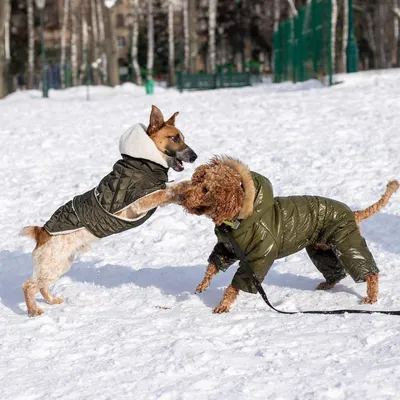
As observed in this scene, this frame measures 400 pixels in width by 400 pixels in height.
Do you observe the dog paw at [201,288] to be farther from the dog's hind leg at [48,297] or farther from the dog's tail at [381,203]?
the dog's tail at [381,203]

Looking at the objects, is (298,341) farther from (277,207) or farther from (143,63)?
(143,63)

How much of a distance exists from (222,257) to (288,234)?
56cm

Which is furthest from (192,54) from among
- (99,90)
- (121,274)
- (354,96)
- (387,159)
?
(121,274)

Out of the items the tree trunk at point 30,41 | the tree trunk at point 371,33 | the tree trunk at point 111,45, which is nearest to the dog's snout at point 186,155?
the tree trunk at point 111,45

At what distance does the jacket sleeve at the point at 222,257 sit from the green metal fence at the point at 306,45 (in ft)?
39.2

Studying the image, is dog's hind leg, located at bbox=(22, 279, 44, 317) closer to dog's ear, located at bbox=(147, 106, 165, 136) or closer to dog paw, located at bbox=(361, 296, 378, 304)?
dog's ear, located at bbox=(147, 106, 165, 136)

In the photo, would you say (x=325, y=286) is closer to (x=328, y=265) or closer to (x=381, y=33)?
(x=328, y=265)

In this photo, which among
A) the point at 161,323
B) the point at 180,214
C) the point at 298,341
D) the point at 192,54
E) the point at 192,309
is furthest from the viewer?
the point at 192,54

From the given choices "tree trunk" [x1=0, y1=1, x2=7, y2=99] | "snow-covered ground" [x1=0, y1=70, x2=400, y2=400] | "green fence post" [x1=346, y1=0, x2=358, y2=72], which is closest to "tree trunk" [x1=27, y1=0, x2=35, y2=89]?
"tree trunk" [x1=0, y1=1, x2=7, y2=99]

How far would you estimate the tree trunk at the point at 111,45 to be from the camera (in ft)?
96.3

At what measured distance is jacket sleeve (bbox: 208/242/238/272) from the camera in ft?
17.1

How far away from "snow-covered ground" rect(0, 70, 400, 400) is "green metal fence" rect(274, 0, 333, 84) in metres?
4.68

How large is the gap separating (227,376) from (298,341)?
26.2 inches

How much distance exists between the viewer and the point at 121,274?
21.2ft
